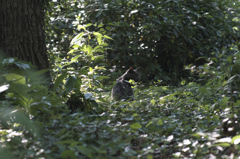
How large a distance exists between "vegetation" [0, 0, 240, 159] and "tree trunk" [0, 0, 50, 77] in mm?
315

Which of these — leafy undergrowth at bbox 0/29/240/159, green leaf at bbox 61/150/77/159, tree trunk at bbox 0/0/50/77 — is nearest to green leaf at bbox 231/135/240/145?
leafy undergrowth at bbox 0/29/240/159

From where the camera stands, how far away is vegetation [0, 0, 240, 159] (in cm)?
204

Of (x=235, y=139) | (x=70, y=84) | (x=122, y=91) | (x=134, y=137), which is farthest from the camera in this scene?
(x=122, y=91)

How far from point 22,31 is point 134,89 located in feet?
6.83

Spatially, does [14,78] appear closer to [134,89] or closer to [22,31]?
[22,31]

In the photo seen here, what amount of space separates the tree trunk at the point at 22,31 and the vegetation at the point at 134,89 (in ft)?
1.03

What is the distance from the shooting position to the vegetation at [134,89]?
2.04 metres

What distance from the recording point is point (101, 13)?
6.53 m

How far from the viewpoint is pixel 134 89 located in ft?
15.4

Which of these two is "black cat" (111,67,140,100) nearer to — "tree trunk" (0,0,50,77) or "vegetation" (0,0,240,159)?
"vegetation" (0,0,240,159)

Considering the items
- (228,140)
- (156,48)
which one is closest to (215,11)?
(156,48)

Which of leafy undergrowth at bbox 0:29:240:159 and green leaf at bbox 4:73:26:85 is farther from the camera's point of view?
green leaf at bbox 4:73:26:85

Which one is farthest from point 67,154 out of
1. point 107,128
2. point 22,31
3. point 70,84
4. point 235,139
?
point 22,31

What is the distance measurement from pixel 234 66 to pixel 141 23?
3.86 metres
